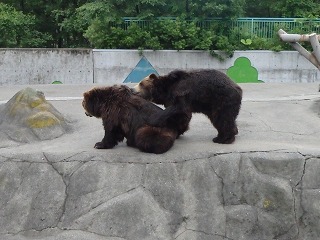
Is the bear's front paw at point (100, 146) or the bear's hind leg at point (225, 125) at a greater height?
the bear's hind leg at point (225, 125)

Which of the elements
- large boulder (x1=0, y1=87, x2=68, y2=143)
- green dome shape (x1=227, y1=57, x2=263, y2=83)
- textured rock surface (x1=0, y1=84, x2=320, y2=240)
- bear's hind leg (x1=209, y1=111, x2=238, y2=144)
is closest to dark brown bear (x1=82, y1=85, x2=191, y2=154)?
textured rock surface (x1=0, y1=84, x2=320, y2=240)

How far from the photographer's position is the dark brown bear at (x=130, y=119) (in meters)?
5.45

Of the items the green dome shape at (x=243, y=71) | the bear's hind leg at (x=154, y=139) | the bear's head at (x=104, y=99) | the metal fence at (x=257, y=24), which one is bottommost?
the green dome shape at (x=243, y=71)

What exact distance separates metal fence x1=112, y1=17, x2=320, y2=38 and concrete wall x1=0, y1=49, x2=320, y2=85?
100 cm

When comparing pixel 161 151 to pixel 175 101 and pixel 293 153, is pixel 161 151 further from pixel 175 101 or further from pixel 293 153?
pixel 293 153

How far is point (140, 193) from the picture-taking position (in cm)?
513

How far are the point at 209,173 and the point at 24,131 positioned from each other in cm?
252

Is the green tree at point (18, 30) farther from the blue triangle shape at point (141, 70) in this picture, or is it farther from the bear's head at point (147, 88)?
the bear's head at point (147, 88)

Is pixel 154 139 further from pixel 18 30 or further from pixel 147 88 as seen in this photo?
pixel 18 30

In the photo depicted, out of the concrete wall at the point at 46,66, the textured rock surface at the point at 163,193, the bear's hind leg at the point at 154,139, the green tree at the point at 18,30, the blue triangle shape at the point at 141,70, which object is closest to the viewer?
the textured rock surface at the point at 163,193

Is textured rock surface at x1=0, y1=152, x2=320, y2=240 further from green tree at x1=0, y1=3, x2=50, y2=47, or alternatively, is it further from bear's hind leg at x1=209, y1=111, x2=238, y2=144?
green tree at x1=0, y1=3, x2=50, y2=47

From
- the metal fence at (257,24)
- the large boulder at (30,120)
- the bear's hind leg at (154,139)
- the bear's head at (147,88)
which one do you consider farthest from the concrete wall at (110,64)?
the bear's hind leg at (154,139)

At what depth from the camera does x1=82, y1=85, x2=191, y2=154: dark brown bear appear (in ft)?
17.9

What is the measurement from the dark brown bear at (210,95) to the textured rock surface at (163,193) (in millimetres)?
292
